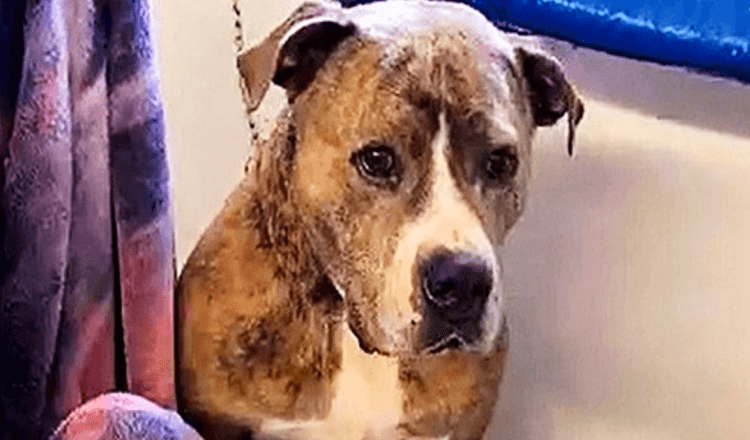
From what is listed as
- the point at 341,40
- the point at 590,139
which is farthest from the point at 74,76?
the point at 590,139

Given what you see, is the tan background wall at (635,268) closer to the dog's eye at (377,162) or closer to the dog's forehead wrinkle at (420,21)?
the dog's forehead wrinkle at (420,21)

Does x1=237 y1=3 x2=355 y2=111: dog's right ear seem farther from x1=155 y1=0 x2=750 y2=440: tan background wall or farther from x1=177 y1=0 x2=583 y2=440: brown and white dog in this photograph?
x1=155 y1=0 x2=750 y2=440: tan background wall

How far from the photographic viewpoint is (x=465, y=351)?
1466mm

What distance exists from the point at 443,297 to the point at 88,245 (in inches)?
12.2

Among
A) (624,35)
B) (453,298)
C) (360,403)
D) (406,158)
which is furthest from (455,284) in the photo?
(624,35)

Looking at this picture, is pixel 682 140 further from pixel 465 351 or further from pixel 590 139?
pixel 465 351

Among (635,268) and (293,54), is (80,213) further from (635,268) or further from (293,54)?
(635,268)

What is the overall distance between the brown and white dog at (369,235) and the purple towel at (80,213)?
7 cm

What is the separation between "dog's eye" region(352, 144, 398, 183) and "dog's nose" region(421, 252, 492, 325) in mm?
93

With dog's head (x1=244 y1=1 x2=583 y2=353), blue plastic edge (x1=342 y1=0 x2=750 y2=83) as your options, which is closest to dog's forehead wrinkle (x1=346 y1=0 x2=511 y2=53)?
dog's head (x1=244 y1=1 x2=583 y2=353)

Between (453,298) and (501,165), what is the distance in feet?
0.49

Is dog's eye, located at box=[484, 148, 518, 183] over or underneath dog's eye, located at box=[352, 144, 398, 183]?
underneath

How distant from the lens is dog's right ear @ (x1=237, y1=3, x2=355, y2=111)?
1458mm

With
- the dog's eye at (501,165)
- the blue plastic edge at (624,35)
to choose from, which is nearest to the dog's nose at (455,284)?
the dog's eye at (501,165)
